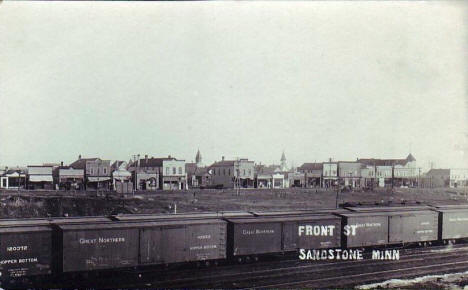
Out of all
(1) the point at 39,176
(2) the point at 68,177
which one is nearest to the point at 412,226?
(1) the point at 39,176

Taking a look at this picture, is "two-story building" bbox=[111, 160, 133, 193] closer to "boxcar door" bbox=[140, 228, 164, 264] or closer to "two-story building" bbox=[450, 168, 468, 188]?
"boxcar door" bbox=[140, 228, 164, 264]

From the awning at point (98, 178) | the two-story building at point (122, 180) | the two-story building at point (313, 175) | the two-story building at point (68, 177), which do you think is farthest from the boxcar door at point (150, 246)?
the two-story building at point (313, 175)

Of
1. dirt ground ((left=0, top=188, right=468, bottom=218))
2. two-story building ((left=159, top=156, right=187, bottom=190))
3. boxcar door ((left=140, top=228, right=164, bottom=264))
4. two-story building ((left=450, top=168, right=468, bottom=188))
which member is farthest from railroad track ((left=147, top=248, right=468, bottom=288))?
two-story building ((left=159, top=156, right=187, bottom=190))

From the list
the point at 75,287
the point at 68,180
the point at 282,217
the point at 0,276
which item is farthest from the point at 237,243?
the point at 68,180

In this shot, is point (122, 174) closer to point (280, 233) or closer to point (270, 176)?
point (280, 233)

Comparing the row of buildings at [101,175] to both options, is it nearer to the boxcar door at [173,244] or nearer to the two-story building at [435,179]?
the boxcar door at [173,244]

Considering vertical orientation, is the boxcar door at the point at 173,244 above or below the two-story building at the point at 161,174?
below
